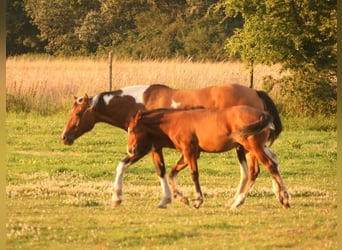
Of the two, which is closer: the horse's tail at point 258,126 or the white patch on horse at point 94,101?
the horse's tail at point 258,126

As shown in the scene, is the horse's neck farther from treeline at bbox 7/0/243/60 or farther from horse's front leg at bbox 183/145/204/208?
treeline at bbox 7/0/243/60

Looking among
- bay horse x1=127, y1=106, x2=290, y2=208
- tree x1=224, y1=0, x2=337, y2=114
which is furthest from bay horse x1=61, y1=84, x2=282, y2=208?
tree x1=224, y1=0, x2=337, y2=114

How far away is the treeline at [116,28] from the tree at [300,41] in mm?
1012

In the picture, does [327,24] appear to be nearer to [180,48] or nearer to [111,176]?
[180,48]

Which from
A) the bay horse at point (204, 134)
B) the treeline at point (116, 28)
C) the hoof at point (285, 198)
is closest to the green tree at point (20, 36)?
the treeline at point (116, 28)

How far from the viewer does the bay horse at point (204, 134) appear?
8.72 m

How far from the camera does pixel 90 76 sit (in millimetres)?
14844

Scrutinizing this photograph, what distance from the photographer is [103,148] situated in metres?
12.9

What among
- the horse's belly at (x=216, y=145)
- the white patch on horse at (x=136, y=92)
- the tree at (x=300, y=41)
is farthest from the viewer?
the tree at (x=300, y=41)

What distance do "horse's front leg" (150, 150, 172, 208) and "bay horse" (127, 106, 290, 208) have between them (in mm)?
113

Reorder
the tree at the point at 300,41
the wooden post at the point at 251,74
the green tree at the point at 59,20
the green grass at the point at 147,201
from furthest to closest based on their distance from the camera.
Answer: the wooden post at the point at 251,74 → the tree at the point at 300,41 → the green tree at the point at 59,20 → the green grass at the point at 147,201

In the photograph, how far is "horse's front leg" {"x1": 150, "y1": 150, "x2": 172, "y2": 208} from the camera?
8977 millimetres

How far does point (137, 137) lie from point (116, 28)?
20.9 feet

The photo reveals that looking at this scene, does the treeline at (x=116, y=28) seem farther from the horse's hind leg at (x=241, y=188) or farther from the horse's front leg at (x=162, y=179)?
the horse's hind leg at (x=241, y=188)
